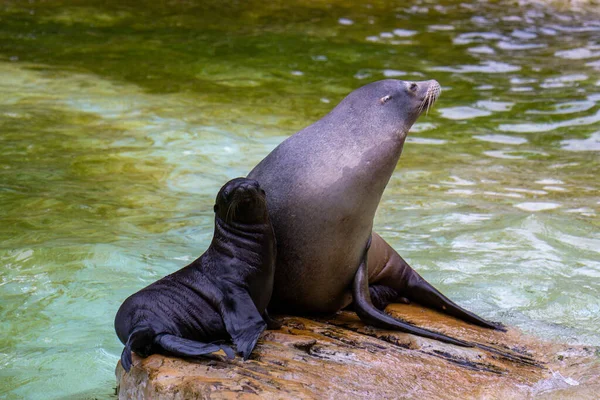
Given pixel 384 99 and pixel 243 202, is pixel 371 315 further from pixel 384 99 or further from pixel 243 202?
pixel 384 99

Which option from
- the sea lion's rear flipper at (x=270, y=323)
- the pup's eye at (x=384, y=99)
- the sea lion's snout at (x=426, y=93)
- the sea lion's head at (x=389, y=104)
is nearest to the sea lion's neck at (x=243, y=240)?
the sea lion's rear flipper at (x=270, y=323)

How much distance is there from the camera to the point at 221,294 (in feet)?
11.7

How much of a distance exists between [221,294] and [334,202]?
693mm

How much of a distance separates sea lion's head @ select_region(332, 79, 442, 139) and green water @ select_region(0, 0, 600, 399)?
1207 mm

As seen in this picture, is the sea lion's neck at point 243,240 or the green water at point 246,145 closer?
the sea lion's neck at point 243,240

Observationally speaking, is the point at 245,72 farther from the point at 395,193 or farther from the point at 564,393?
the point at 564,393

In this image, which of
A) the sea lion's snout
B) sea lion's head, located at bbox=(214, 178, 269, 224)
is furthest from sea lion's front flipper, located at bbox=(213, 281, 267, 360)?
the sea lion's snout

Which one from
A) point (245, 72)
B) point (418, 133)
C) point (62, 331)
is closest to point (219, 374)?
point (62, 331)

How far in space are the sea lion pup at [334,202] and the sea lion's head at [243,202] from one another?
0.22 metres

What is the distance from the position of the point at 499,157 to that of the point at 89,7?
9.23 metres

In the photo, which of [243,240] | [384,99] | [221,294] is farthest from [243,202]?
[384,99]

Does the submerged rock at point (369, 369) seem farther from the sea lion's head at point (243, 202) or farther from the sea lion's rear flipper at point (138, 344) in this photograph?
the sea lion's head at point (243, 202)

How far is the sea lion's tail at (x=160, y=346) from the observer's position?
10.5ft

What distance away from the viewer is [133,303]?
3.54m
